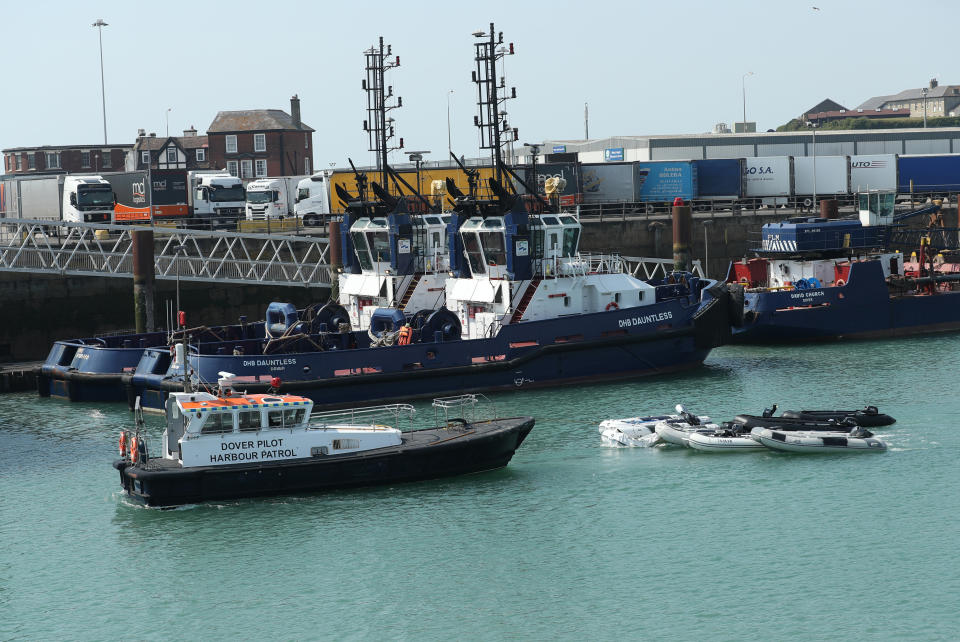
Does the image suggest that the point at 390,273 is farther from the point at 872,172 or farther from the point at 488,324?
the point at 872,172

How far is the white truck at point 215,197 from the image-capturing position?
5600 centimetres

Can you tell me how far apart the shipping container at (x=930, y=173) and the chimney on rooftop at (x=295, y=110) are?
38782 mm

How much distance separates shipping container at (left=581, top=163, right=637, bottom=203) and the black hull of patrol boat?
38.3 m

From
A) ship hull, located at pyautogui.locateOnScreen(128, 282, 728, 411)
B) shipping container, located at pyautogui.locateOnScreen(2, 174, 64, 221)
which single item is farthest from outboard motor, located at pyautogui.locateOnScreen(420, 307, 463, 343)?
shipping container, located at pyautogui.locateOnScreen(2, 174, 64, 221)

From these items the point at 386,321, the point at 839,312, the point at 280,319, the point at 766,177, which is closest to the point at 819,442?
the point at 386,321

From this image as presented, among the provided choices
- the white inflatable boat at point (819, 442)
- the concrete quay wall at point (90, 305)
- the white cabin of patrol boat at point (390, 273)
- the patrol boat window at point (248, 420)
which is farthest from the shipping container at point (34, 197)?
the white inflatable boat at point (819, 442)

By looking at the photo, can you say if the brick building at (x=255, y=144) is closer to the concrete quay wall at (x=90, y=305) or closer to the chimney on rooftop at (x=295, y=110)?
the chimney on rooftop at (x=295, y=110)

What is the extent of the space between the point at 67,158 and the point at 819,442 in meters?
66.6

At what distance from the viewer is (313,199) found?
55.1 m

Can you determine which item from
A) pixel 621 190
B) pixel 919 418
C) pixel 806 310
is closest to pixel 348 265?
pixel 806 310

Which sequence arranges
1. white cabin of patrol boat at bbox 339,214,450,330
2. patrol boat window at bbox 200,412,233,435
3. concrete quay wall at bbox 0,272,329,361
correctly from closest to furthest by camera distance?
1. patrol boat window at bbox 200,412,233,435
2. white cabin of patrol boat at bbox 339,214,450,330
3. concrete quay wall at bbox 0,272,329,361

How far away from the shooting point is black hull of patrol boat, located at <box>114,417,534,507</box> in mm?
21016

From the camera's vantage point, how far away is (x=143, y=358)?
Result: 30.2m

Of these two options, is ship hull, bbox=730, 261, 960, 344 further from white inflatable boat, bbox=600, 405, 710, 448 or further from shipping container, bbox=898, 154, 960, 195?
shipping container, bbox=898, 154, 960, 195
